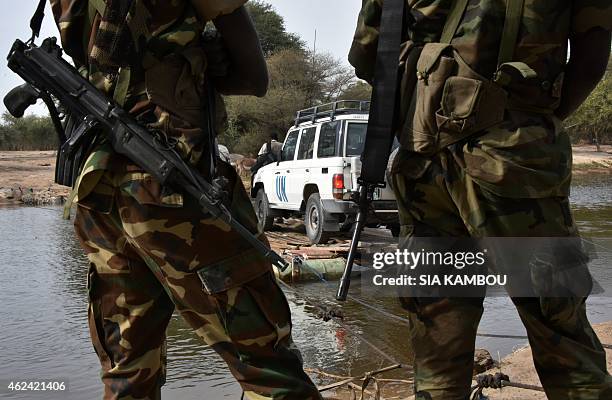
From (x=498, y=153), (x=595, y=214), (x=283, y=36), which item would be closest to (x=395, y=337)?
(x=498, y=153)

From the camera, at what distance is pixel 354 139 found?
32.7 ft

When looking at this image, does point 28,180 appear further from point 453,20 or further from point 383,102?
point 453,20

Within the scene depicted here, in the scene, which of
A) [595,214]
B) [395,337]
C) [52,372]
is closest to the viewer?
[52,372]

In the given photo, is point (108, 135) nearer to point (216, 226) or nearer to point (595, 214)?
point (216, 226)

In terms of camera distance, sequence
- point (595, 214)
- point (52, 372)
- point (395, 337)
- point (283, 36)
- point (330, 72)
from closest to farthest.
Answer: point (52, 372), point (395, 337), point (595, 214), point (330, 72), point (283, 36)

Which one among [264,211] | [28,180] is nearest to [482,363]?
[264,211]

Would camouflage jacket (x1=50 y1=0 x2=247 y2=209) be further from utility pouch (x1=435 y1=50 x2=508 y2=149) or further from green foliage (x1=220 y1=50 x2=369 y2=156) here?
green foliage (x1=220 y1=50 x2=369 y2=156)

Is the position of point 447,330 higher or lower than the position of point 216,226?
lower

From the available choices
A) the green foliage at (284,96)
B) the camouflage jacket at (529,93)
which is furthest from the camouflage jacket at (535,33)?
the green foliage at (284,96)

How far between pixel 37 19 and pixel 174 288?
3.23 ft

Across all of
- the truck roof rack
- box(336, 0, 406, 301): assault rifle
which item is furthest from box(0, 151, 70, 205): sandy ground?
box(336, 0, 406, 301): assault rifle

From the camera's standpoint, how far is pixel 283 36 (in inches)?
1722

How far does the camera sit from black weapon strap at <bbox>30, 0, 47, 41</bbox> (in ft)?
7.19

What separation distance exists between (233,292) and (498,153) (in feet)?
3.00
